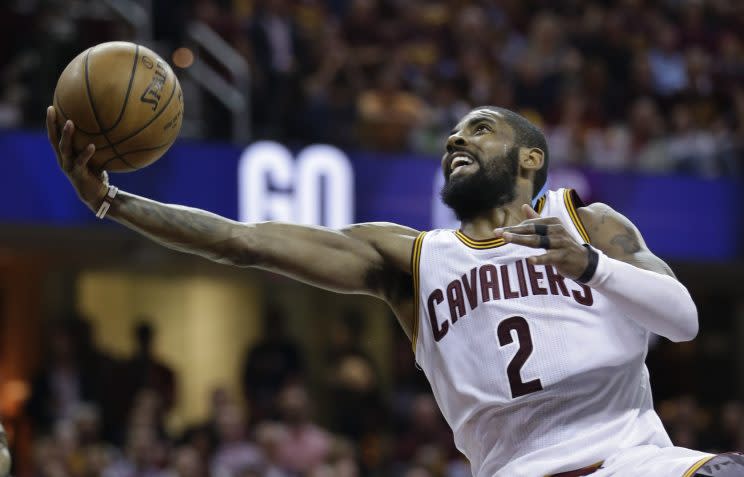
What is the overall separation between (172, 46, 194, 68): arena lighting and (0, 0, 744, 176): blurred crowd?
157 millimetres

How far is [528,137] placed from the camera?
474 centimetres

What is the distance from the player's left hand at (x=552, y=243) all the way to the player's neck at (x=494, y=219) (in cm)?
76

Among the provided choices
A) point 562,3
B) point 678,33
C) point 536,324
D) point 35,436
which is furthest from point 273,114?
point 536,324

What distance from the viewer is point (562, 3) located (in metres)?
14.4

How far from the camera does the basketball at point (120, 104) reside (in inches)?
167

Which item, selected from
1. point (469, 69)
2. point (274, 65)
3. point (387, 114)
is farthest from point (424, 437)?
point (469, 69)

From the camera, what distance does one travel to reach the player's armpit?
426 cm

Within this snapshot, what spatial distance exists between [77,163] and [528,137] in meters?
1.69

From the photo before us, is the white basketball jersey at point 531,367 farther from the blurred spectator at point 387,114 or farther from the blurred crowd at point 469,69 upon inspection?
the blurred spectator at point 387,114

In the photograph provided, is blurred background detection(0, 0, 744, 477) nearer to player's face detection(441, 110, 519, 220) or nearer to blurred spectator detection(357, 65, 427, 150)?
blurred spectator detection(357, 65, 427, 150)

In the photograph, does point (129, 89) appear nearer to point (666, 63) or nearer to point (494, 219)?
point (494, 219)

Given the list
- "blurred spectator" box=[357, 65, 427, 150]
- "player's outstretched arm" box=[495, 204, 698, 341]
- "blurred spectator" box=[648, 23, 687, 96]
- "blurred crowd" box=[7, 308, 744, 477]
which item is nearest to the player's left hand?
"player's outstretched arm" box=[495, 204, 698, 341]

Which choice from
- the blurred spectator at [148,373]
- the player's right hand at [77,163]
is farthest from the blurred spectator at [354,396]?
Result: the player's right hand at [77,163]

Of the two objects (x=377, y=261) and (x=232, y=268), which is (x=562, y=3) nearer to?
(x=232, y=268)
